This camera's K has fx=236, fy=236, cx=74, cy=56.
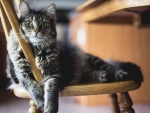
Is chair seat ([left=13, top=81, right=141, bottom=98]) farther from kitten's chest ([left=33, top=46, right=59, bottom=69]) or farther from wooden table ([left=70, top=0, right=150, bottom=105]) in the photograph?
wooden table ([left=70, top=0, right=150, bottom=105])

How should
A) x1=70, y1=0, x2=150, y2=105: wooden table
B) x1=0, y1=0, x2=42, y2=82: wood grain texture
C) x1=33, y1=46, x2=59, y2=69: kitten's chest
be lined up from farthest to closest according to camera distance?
x1=70, y1=0, x2=150, y2=105: wooden table
x1=33, y1=46, x2=59, y2=69: kitten's chest
x1=0, y1=0, x2=42, y2=82: wood grain texture

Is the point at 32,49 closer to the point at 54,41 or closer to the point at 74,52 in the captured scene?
the point at 54,41

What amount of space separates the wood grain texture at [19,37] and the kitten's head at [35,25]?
0.17 ft

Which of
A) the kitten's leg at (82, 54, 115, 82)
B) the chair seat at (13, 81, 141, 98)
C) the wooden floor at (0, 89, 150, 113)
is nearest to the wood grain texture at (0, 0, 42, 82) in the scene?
the chair seat at (13, 81, 141, 98)

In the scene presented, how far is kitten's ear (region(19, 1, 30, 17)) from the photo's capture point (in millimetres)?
908

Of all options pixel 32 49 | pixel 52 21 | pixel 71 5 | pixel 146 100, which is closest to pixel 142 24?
pixel 52 21

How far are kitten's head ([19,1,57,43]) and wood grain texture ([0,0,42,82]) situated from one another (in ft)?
0.17

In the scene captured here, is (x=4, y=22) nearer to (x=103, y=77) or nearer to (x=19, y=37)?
(x=19, y=37)

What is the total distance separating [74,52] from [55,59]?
25 cm

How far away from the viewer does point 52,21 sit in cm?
101

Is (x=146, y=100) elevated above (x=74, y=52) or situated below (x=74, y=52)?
below

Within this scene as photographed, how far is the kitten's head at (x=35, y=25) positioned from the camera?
89cm

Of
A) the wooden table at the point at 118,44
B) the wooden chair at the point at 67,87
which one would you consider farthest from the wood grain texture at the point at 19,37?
the wooden table at the point at 118,44

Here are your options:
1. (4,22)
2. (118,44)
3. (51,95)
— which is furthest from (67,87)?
(118,44)
